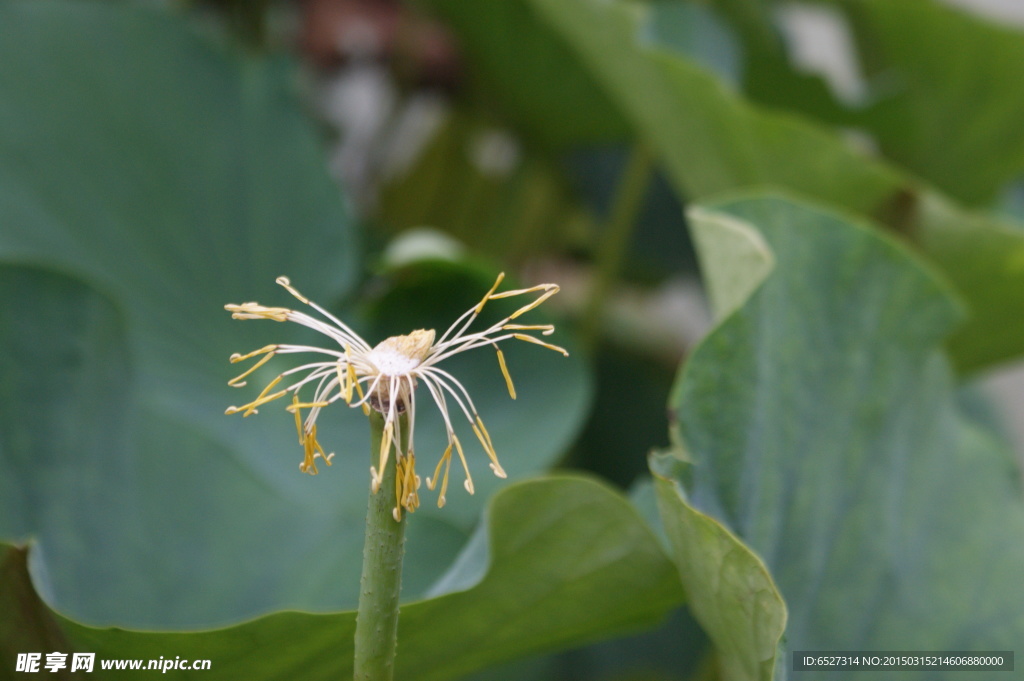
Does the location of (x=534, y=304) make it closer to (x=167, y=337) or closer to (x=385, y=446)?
(x=385, y=446)

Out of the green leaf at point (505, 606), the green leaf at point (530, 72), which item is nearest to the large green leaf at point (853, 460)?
the green leaf at point (505, 606)

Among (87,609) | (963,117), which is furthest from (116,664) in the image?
(963,117)

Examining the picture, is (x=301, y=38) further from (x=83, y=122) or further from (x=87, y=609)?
(x=87, y=609)

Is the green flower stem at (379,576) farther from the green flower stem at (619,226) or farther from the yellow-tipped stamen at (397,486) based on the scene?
the green flower stem at (619,226)

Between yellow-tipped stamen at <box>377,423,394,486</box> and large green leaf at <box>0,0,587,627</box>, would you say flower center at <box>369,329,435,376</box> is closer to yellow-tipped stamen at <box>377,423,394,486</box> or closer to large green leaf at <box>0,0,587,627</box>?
yellow-tipped stamen at <box>377,423,394,486</box>

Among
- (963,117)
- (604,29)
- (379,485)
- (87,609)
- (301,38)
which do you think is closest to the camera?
(379,485)

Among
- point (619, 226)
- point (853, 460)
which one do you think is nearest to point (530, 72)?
point (619, 226)

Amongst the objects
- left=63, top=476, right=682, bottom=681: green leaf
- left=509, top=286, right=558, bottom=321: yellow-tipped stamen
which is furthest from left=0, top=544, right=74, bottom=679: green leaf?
left=509, top=286, right=558, bottom=321: yellow-tipped stamen
